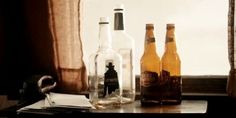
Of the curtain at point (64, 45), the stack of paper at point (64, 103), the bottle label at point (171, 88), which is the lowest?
the stack of paper at point (64, 103)

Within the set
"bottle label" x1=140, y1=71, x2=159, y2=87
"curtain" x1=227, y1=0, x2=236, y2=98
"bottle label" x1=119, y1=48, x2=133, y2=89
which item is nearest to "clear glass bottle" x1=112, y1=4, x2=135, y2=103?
"bottle label" x1=119, y1=48, x2=133, y2=89

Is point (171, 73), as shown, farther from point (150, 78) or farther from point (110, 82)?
point (110, 82)

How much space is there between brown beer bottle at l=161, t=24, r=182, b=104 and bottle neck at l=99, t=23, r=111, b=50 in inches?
8.6

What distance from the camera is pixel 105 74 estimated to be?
1565 millimetres

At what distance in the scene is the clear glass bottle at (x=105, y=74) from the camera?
155 cm

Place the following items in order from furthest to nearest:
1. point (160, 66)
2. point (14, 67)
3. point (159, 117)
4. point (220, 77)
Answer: point (14, 67) < point (220, 77) < point (160, 66) < point (159, 117)

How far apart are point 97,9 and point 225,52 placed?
59cm

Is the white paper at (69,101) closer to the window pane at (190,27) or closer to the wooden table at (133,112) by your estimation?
the wooden table at (133,112)

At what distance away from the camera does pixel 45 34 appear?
183cm

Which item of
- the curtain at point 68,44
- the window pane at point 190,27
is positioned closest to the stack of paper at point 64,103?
the curtain at point 68,44

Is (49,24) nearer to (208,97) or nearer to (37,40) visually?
(37,40)

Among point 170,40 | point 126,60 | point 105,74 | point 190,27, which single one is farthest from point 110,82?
point 190,27

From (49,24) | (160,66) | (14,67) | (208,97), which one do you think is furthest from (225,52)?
(14,67)

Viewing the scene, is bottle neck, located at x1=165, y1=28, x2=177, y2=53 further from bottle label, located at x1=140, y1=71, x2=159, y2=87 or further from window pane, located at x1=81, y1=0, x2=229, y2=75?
window pane, located at x1=81, y1=0, x2=229, y2=75
